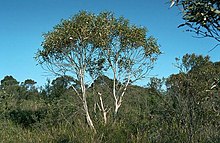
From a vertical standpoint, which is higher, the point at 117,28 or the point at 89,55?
the point at 117,28

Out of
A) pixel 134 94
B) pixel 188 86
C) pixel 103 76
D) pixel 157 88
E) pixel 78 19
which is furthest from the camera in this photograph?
pixel 134 94

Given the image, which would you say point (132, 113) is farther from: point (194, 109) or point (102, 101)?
point (194, 109)

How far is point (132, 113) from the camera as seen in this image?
1305 centimetres

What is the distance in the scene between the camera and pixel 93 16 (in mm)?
13852

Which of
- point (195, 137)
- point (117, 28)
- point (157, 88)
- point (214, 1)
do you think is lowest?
point (195, 137)

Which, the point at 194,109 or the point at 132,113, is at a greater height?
the point at 132,113

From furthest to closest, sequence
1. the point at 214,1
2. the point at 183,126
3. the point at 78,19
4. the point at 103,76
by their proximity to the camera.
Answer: the point at 103,76 < the point at 78,19 < the point at 183,126 < the point at 214,1

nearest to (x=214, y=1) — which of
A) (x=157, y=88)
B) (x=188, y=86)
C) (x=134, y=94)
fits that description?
(x=188, y=86)

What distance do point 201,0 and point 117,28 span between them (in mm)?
11151

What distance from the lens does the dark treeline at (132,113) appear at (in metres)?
7.40

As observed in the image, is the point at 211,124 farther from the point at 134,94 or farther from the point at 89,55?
the point at 134,94

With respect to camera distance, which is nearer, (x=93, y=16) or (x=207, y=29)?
(x=207, y=29)

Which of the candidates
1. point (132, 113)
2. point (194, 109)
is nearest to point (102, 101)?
point (132, 113)

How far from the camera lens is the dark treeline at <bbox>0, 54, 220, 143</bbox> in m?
7.40
